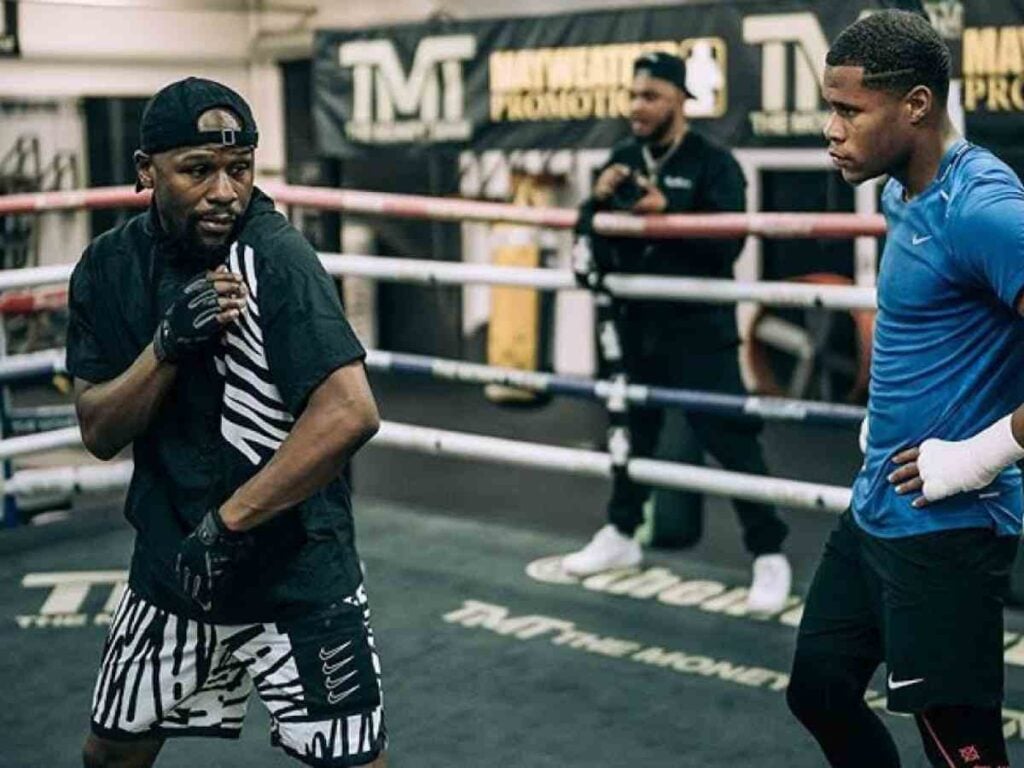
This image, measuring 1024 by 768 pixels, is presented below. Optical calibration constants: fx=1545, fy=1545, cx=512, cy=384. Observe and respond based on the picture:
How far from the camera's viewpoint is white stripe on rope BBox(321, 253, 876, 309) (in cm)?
445

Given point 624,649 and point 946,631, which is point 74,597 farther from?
point 946,631

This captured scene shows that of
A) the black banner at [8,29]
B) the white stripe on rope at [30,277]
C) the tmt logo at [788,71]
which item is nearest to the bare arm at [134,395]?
the white stripe on rope at [30,277]

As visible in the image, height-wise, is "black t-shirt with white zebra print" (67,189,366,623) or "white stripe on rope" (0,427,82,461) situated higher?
"black t-shirt with white zebra print" (67,189,366,623)

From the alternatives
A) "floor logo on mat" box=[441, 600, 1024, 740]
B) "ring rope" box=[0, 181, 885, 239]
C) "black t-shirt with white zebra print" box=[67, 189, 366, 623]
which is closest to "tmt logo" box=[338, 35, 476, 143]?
"ring rope" box=[0, 181, 885, 239]

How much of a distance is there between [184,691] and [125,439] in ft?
1.39

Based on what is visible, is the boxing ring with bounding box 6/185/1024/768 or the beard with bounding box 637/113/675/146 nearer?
the boxing ring with bounding box 6/185/1024/768

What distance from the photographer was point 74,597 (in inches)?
194

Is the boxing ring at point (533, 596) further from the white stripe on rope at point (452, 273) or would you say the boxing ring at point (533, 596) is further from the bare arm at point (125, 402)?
the bare arm at point (125, 402)

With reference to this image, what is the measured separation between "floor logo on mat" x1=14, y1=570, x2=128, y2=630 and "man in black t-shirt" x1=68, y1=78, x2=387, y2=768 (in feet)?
7.12

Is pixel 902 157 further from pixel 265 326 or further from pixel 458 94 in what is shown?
pixel 458 94

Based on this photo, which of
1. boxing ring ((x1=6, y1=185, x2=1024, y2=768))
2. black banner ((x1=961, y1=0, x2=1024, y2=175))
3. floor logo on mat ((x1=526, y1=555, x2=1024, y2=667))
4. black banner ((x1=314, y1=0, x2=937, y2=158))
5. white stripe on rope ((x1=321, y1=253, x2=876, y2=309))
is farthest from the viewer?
black banner ((x1=314, y1=0, x2=937, y2=158))

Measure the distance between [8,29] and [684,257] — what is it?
8.10 metres

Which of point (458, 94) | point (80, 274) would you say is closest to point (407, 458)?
point (458, 94)

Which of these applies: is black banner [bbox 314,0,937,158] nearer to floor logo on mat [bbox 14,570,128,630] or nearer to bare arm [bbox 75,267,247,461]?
floor logo on mat [bbox 14,570,128,630]
